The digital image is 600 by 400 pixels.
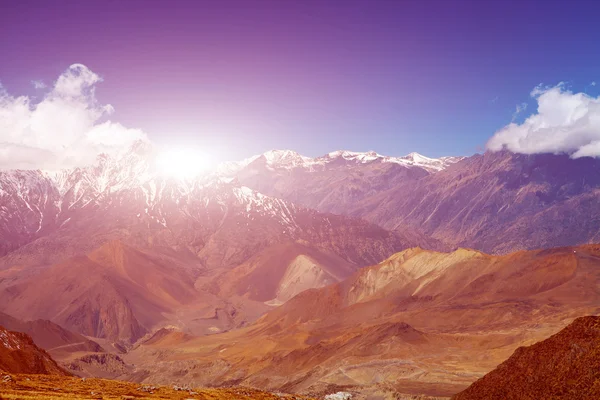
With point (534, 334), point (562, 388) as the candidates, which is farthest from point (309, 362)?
point (562, 388)

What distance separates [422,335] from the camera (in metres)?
135

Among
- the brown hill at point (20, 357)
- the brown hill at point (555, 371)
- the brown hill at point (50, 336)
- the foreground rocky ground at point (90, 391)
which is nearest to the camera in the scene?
the foreground rocky ground at point (90, 391)

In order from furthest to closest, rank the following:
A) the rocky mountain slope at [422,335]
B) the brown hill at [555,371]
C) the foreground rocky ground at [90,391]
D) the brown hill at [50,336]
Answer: the brown hill at [50,336], the rocky mountain slope at [422,335], the brown hill at [555,371], the foreground rocky ground at [90,391]

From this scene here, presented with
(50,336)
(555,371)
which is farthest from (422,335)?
(50,336)

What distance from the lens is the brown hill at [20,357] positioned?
203 feet

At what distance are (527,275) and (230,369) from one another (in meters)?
101

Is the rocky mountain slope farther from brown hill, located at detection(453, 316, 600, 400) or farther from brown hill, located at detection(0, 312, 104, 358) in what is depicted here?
brown hill, located at detection(453, 316, 600, 400)

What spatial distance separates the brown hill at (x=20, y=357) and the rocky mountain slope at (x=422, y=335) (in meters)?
51.4

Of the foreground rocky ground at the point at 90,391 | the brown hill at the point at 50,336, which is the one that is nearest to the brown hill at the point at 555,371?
the foreground rocky ground at the point at 90,391

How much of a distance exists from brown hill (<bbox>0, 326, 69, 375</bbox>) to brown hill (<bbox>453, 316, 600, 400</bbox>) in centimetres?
4885

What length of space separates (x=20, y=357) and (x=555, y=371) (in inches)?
2307

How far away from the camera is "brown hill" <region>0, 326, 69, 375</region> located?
203 ft

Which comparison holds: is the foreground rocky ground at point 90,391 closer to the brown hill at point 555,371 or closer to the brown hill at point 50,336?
Answer: the brown hill at point 555,371

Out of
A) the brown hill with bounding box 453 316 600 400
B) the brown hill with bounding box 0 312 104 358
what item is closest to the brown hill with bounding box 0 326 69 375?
the brown hill with bounding box 453 316 600 400
